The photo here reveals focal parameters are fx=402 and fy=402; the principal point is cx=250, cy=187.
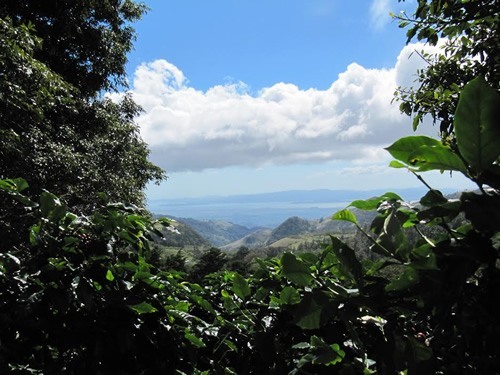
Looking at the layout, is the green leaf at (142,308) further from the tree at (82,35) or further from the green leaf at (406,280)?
the tree at (82,35)

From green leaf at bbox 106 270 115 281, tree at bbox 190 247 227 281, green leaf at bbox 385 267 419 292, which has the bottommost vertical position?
tree at bbox 190 247 227 281

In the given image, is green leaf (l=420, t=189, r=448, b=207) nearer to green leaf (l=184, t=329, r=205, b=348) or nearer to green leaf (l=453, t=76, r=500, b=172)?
green leaf (l=453, t=76, r=500, b=172)

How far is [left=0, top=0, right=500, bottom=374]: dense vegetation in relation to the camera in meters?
0.52

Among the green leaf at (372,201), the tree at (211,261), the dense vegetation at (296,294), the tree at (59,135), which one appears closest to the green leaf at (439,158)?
the dense vegetation at (296,294)

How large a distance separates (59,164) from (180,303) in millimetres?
9105

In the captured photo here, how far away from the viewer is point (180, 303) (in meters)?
1.38

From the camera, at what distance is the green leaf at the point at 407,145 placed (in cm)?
54

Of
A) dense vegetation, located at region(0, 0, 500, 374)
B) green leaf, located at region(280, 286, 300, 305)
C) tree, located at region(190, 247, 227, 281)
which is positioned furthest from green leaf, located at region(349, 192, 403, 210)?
tree, located at region(190, 247, 227, 281)

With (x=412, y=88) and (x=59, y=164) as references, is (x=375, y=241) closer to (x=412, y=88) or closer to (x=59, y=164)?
(x=412, y=88)

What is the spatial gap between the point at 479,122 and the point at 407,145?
93 mm

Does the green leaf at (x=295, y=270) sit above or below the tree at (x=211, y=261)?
above

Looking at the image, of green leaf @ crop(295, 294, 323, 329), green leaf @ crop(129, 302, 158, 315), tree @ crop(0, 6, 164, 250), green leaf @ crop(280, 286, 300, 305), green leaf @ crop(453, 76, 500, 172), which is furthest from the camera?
tree @ crop(0, 6, 164, 250)

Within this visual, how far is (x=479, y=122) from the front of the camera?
473mm

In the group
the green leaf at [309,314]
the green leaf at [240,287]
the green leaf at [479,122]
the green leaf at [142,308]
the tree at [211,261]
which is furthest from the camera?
the tree at [211,261]
